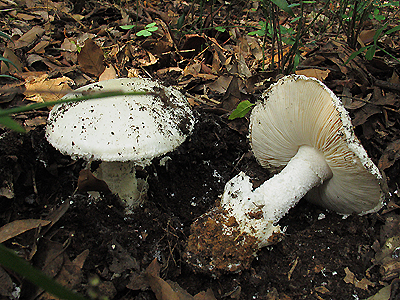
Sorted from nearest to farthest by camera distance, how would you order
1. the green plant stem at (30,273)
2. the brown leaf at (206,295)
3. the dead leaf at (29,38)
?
the green plant stem at (30,273) < the brown leaf at (206,295) < the dead leaf at (29,38)

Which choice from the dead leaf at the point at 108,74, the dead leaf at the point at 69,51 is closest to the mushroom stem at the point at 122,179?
the dead leaf at the point at 108,74

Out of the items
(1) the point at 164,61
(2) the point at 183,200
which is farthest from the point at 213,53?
(2) the point at 183,200

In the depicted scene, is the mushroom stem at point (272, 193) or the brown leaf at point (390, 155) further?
the brown leaf at point (390, 155)

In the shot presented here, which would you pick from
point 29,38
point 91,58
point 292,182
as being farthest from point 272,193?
point 29,38

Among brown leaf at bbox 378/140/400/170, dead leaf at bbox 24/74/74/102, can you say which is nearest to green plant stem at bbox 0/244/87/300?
dead leaf at bbox 24/74/74/102

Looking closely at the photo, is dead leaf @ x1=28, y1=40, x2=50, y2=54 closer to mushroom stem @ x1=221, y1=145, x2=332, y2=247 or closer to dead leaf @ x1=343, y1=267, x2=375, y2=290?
mushroom stem @ x1=221, y1=145, x2=332, y2=247

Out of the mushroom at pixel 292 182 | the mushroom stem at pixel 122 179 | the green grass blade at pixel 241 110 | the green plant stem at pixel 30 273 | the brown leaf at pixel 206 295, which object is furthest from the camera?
the green grass blade at pixel 241 110

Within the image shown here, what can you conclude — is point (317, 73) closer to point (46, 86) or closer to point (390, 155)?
point (390, 155)

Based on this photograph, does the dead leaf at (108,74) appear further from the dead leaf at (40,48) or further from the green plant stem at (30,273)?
the green plant stem at (30,273)
